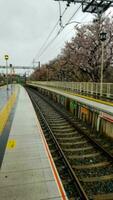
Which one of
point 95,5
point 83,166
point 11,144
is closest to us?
point 83,166

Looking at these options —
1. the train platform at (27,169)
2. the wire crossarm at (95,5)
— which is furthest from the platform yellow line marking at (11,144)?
the wire crossarm at (95,5)

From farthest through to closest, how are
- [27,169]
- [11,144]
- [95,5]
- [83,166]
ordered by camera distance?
[95,5]
[11,144]
[83,166]
[27,169]

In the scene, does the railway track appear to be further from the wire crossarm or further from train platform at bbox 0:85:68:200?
the wire crossarm

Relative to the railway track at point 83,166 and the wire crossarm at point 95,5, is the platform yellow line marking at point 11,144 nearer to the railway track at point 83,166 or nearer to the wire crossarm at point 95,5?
the railway track at point 83,166

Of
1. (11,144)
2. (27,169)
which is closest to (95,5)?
(11,144)

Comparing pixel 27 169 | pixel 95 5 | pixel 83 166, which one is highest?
pixel 95 5

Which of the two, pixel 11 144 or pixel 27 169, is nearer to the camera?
pixel 27 169

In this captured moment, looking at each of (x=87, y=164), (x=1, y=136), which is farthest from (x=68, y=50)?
(x=87, y=164)

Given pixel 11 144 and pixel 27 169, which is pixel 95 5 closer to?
pixel 11 144

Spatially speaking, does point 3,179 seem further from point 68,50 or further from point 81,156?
point 68,50

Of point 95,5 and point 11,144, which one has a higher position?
point 95,5

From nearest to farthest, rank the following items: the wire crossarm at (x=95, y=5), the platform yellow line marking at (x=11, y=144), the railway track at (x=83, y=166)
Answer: the railway track at (x=83, y=166) → the platform yellow line marking at (x=11, y=144) → the wire crossarm at (x=95, y=5)

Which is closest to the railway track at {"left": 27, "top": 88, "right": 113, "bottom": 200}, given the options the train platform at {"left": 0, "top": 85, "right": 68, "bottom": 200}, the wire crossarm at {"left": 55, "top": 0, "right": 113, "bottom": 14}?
the train platform at {"left": 0, "top": 85, "right": 68, "bottom": 200}

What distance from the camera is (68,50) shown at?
137 feet
